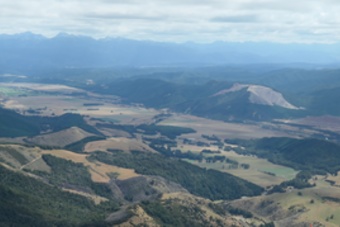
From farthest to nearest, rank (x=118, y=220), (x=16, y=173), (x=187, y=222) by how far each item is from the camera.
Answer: (x=16, y=173) < (x=187, y=222) < (x=118, y=220)

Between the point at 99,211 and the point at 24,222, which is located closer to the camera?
the point at 24,222

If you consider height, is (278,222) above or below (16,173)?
below

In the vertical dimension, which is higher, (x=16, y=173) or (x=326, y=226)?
(x=16, y=173)

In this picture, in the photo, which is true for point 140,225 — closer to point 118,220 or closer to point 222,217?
point 118,220

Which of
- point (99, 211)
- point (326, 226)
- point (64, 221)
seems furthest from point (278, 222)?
point (64, 221)

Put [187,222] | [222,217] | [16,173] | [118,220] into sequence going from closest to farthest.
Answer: [118,220] → [187,222] → [222,217] → [16,173]

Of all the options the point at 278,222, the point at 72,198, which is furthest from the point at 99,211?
the point at 278,222

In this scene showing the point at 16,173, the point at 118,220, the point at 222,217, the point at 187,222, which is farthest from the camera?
the point at 16,173

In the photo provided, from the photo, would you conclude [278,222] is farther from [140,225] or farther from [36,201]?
[36,201]

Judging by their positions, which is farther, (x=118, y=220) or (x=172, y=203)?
(x=172, y=203)
